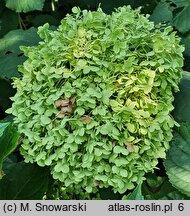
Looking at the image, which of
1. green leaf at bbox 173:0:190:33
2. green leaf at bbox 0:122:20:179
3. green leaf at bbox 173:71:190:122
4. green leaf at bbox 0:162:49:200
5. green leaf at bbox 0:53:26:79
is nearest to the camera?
green leaf at bbox 0:122:20:179

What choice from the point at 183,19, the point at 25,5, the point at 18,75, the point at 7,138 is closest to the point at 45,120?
the point at 7,138

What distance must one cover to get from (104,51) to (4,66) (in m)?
0.39

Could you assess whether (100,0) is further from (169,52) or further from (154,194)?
(154,194)

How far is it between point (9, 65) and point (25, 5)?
0.75 feet

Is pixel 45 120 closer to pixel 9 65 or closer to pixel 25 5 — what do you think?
pixel 9 65

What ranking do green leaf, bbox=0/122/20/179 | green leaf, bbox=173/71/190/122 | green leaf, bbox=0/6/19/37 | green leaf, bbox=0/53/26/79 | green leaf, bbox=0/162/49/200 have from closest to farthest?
green leaf, bbox=0/122/20/179
green leaf, bbox=0/162/49/200
green leaf, bbox=173/71/190/122
green leaf, bbox=0/53/26/79
green leaf, bbox=0/6/19/37

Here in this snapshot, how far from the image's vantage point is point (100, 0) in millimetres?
1855

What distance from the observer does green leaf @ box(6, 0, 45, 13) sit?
175cm

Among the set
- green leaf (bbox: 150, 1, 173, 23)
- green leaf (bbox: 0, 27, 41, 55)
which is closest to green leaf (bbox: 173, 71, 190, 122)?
green leaf (bbox: 150, 1, 173, 23)

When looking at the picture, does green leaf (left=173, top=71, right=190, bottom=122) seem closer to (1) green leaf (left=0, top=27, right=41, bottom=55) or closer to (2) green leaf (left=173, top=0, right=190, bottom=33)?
(2) green leaf (left=173, top=0, right=190, bottom=33)

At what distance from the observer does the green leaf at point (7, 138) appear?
132 cm

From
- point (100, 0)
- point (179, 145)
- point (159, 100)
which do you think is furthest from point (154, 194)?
point (100, 0)

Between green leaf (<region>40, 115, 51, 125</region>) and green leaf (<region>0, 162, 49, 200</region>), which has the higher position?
green leaf (<region>40, 115, 51, 125</region>)

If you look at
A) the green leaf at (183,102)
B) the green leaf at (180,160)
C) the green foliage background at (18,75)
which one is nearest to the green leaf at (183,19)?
the green foliage background at (18,75)
